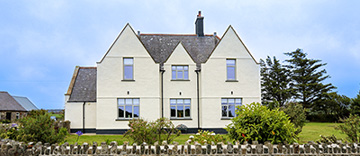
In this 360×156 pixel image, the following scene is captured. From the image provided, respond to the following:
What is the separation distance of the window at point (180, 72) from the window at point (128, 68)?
3.18 m

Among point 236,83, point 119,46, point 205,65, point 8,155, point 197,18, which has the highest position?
point 197,18

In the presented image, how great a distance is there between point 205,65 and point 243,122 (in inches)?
505

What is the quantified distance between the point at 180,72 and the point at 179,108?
2886mm

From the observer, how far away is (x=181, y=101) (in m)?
21.9

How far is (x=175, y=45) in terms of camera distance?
24047 mm

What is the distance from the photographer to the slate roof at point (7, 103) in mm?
43531

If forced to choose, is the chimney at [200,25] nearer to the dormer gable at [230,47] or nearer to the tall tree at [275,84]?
the dormer gable at [230,47]

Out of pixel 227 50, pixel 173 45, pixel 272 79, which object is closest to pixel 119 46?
pixel 173 45

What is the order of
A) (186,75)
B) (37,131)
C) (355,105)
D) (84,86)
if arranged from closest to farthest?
(37,131) → (186,75) → (84,86) → (355,105)

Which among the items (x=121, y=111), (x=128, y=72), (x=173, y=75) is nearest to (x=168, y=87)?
(x=173, y=75)

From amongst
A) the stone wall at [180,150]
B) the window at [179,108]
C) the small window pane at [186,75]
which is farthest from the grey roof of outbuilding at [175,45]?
the stone wall at [180,150]

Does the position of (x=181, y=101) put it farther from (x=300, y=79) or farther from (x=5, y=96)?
(x=5, y=96)

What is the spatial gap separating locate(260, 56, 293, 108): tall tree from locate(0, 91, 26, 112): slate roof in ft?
137

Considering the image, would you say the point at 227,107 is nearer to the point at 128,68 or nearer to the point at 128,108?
the point at 128,108
